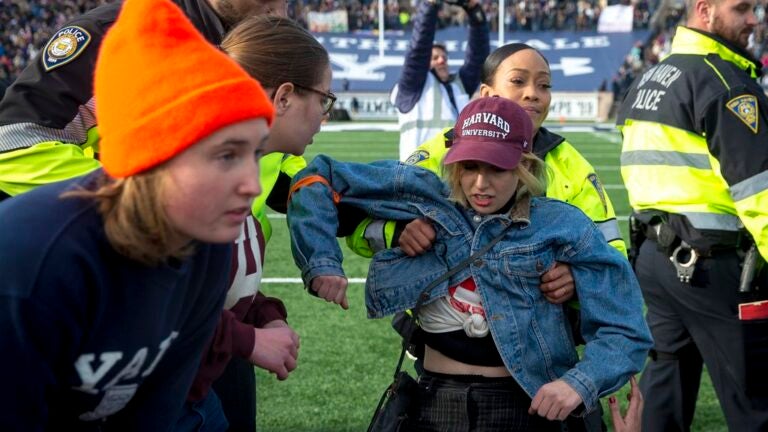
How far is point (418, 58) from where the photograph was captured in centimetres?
718

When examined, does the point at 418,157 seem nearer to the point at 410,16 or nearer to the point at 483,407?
the point at 483,407

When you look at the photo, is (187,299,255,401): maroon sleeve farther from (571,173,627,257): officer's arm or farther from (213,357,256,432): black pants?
(571,173,627,257): officer's arm

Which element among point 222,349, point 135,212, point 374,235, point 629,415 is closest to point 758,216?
point 629,415

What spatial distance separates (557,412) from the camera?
108 inches

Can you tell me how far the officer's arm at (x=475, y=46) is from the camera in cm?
634

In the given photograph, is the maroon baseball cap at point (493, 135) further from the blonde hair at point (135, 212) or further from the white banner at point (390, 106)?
the white banner at point (390, 106)

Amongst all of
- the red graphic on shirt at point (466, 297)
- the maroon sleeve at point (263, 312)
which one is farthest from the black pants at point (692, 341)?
the maroon sleeve at point (263, 312)

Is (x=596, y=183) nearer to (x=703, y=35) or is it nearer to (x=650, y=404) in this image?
(x=703, y=35)

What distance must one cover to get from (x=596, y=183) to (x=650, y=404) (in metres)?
1.63

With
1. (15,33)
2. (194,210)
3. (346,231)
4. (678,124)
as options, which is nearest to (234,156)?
(194,210)

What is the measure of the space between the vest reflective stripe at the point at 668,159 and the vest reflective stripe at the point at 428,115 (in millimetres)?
3572

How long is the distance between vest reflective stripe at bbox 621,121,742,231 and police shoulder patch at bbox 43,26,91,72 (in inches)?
103

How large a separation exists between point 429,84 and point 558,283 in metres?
5.54

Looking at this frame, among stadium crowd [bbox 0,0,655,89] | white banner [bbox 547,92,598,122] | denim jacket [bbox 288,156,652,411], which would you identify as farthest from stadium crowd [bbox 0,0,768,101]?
denim jacket [bbox 288,156,652,411]
